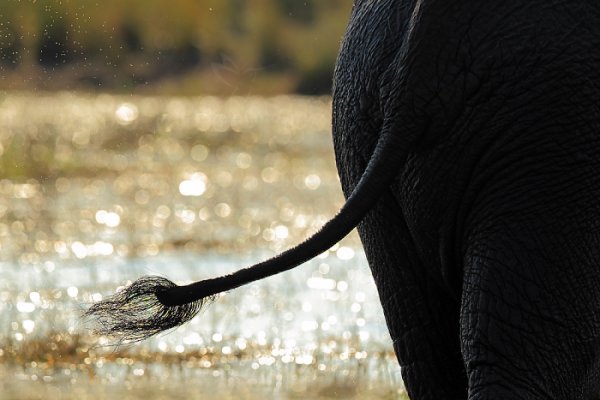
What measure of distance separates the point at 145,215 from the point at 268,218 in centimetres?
101

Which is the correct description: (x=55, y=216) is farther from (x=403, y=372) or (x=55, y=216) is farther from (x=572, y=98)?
(x=572, y=98)

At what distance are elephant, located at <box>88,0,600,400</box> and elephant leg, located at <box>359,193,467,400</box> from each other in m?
0.17

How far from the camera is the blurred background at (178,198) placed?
6.36m

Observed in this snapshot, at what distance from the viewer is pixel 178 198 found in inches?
539

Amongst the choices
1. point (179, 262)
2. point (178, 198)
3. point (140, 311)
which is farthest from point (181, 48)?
point (140, 311)

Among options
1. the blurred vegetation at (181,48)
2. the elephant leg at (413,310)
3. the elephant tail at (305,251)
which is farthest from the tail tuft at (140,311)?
the blurred vegetation at (181,48)

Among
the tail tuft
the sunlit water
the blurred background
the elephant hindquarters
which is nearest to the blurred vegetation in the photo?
the blurred background

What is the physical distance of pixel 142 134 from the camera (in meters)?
20.9

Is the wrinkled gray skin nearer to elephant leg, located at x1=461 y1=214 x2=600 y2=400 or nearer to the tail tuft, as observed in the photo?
elephant leg, located at x1=461 y1=214 x2=600 y2=400

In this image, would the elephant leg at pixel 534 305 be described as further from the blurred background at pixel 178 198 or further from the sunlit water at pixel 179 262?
the sunlit water at pixel 179 262

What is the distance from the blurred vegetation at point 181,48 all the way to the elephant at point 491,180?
67.6ft

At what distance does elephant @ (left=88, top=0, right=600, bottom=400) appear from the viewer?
111 inches

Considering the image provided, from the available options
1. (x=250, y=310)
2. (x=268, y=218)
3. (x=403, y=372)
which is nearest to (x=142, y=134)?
(x=268, y=218)

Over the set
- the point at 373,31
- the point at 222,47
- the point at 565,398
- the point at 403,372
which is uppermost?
the point at 222,47
